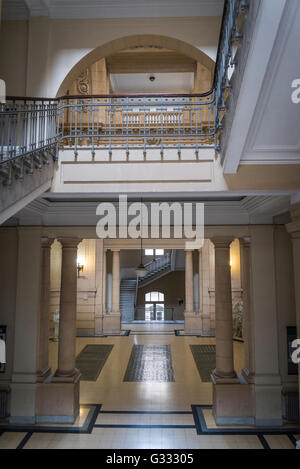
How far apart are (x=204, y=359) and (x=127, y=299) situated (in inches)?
380

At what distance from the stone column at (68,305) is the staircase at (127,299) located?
12346 mm

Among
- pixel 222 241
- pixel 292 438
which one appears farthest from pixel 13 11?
pixel 292 438

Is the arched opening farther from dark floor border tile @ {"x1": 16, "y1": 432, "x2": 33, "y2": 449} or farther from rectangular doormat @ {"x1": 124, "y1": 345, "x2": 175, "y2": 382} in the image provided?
dark floor border tile @ {"x1": 16, "y1": 432, "x2": 33, "y2": 449}

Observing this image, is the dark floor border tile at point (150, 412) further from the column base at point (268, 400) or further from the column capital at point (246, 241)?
the column capital at point (246, 241)

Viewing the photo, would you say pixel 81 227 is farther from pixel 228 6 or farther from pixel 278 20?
pixel 278 20

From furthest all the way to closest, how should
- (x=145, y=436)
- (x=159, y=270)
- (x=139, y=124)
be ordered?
(x=159, y=270) → (x=145, y=436) → (x=139, y=124)

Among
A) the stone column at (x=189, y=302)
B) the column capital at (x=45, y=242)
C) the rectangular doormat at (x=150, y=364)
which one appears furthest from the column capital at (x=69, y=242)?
the stone column at (x=189, y=302)

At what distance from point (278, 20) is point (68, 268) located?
6398 mm

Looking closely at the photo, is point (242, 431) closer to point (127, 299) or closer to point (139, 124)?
point (139, 124)

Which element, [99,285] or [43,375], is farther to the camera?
[99,285]

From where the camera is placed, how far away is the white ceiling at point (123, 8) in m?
6.10

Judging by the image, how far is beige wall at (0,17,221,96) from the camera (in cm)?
606

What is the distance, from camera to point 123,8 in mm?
6160

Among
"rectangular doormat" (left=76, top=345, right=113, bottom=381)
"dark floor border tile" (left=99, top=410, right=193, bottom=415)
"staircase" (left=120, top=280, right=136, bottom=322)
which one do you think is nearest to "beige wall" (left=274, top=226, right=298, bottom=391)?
"dark floor border tile" (left=99, top=410, right=193, bottom=415)
